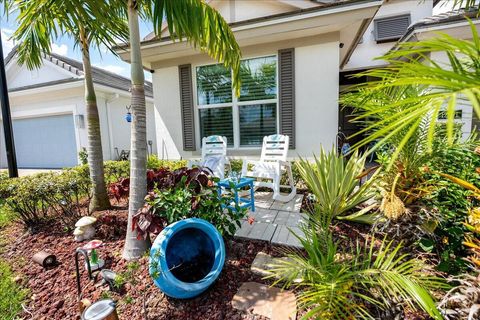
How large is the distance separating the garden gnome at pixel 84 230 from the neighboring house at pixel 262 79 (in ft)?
9.98

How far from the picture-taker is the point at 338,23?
383 cm

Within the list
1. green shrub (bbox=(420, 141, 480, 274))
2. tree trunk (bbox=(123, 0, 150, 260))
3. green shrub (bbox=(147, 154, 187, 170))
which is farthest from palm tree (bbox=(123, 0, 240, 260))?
green shrub (bbox=(147, 154, 187, 170))

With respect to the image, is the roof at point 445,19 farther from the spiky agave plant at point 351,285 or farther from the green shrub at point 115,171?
the green shrub at point 115,171

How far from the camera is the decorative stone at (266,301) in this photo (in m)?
1.58

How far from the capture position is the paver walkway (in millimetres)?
2608

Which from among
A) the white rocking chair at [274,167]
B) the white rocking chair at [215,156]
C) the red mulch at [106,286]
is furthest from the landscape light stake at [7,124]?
the white rocking chair at [274,167]

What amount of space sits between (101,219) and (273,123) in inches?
142

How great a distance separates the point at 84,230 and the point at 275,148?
3157 millimetres

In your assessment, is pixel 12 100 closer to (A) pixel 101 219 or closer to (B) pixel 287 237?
(A) pixel 101 219

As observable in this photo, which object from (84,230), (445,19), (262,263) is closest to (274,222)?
(262,263)

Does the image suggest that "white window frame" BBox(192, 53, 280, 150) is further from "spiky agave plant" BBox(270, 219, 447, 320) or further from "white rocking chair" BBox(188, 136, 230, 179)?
"spiky agave plant" BBox(270, 219, 447, 320)

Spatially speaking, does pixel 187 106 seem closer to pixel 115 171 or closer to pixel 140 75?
pixel 115 171

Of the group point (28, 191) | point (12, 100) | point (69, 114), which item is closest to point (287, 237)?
point (28, 191)

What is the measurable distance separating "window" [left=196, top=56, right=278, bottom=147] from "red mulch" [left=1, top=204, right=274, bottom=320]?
3036mm
